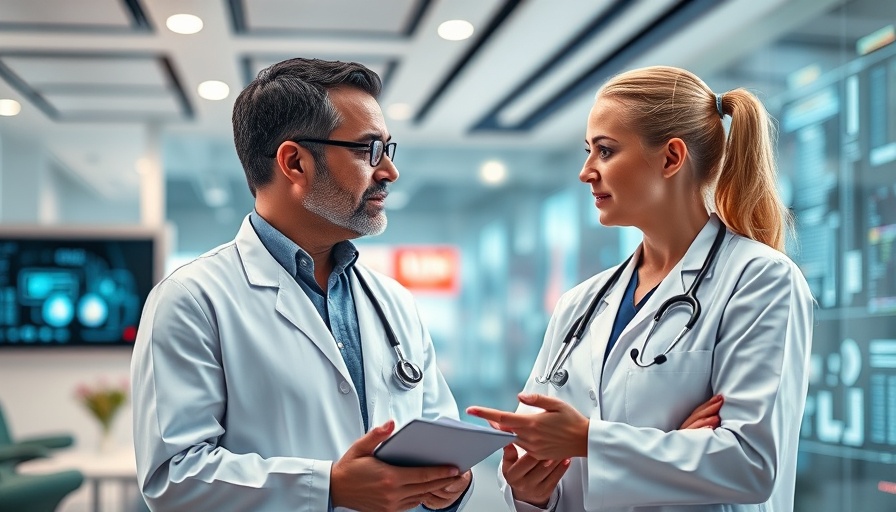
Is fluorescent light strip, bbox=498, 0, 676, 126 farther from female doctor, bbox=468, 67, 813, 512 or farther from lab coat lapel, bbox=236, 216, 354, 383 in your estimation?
lab coat lapel, bbox=236, 216, 354, 383

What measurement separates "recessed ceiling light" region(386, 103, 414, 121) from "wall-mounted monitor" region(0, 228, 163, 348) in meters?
1.90

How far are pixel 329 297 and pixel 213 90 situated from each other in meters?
Answer: 4.34

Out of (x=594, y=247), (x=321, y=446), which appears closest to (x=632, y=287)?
(x=321, y=446)

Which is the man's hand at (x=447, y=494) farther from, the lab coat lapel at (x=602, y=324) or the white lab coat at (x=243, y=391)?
the lab coat lapel at (x=602, y=324)

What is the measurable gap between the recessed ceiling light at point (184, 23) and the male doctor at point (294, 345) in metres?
2.87

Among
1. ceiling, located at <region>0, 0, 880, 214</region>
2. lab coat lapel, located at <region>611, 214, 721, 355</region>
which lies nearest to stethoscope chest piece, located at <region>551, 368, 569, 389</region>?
lab coat lapel, located at <region>611, 214, 721, 355</region>

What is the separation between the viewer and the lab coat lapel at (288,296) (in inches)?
71.4

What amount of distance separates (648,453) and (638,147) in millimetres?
618

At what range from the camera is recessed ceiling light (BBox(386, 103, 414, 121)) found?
6.41 metres

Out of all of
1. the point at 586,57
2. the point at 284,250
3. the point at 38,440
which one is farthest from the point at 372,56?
the point at 284,250

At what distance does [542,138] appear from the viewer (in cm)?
749

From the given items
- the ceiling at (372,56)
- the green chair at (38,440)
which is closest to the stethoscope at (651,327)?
the ceiling at (372,56)

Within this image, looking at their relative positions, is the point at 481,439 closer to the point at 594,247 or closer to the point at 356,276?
the point at 356,276

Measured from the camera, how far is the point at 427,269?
296 inches
